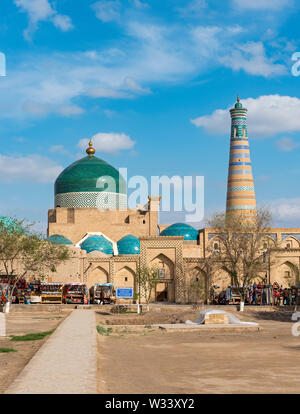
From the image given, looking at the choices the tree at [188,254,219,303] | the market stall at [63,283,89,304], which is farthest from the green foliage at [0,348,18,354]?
→ the tree at [188,254,219,303]

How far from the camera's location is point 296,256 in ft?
128

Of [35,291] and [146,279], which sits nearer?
[146,279]

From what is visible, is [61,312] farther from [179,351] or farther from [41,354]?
[41,354]

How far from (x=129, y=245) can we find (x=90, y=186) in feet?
25.5

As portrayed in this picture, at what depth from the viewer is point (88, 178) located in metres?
48.2

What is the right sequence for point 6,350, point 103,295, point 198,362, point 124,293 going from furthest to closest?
1. point 124,293
2. point 103,295
3. point 6,350
4. point 198,362

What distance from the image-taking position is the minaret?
46625 mm

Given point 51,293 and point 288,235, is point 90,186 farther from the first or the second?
point 51,293

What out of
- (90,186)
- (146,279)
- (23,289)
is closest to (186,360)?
(146,279)

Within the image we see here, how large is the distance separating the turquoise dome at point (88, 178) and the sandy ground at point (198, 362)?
30704 millimetres

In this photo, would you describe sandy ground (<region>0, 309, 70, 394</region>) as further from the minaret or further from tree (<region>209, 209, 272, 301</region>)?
the minaret

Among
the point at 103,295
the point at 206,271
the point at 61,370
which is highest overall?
the point at 206,271

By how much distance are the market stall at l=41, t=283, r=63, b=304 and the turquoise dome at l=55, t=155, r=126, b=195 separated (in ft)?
54.3

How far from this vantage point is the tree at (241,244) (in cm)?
3219
